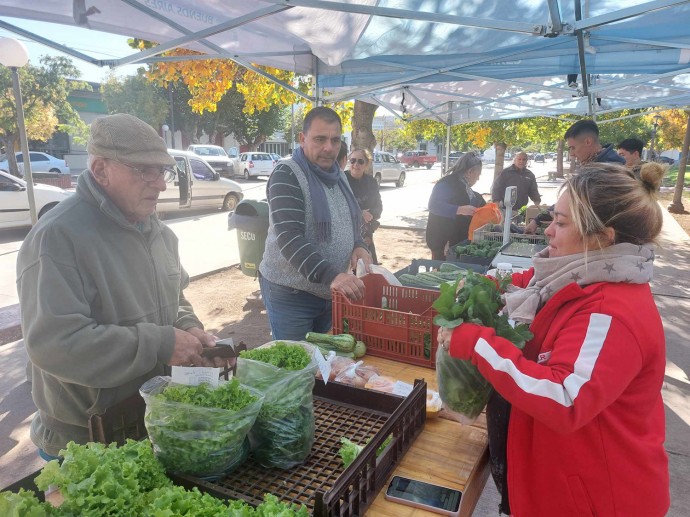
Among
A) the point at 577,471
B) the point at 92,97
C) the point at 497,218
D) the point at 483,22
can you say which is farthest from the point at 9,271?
the point at 92,97

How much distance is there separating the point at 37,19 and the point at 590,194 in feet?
12.7

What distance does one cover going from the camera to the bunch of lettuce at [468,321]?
158 cm

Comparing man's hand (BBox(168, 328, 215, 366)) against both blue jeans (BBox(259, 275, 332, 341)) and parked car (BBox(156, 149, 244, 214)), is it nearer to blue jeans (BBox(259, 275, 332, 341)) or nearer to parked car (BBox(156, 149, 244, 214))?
blue jeans (BBox(259, 275, 332, 341))

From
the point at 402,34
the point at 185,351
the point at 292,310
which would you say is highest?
the point at 402,34

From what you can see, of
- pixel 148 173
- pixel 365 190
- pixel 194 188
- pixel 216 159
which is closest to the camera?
pixel 148 173

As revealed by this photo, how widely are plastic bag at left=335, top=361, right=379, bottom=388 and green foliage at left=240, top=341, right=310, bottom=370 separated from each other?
0.55 m

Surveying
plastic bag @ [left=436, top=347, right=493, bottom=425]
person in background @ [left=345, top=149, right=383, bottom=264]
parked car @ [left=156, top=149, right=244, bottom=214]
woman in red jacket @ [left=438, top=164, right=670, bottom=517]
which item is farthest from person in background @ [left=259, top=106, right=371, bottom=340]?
parked car @ [left=156, top=149, right=244, bottom=214]

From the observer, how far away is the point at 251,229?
6211mm

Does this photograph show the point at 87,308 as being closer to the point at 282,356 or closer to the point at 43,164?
the point at 282,356

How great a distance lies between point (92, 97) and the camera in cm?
3772

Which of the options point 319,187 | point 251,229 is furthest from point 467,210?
point 319,187

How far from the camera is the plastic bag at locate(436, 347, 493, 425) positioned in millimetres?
1683

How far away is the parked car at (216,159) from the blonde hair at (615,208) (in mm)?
26571

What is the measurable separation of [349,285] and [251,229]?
399 centimetres
